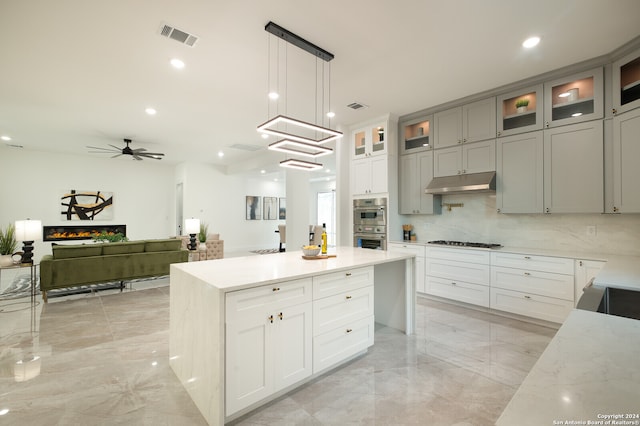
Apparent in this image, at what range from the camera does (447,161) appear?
444 centimetres

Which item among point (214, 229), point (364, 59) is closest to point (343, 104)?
point (364, 59)

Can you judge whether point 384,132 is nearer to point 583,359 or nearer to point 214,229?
point 583,359

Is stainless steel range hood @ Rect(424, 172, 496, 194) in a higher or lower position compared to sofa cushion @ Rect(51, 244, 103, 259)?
higher

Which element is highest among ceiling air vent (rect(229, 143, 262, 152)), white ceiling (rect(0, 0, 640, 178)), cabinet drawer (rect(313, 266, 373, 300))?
ceiling air vent (rect(229, 143, 262, 152))

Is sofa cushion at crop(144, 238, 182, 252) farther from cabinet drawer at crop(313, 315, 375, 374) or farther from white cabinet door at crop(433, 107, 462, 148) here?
white cabinet door at crop(433, 107, 462, 148)

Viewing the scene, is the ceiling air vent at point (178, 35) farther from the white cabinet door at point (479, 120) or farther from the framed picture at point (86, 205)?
the framed picture at point (86, 205)

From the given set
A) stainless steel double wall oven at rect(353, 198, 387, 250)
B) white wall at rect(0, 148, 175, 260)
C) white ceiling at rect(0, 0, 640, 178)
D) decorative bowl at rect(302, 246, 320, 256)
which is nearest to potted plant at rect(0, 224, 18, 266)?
white ceiling at rect(0, 0, 640, 178)

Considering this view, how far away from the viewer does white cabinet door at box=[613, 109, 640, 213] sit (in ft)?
9.19

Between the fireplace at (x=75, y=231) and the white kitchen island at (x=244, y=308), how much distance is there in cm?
779

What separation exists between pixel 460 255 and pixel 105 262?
5313mm

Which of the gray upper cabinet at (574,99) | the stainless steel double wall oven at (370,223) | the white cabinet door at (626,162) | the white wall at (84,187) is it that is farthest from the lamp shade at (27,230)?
the white cabinet door at (626,162)

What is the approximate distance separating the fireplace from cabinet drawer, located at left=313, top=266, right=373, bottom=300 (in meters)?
8.66

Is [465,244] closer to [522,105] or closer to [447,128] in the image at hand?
[447,128]

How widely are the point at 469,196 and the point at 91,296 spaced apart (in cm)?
617
